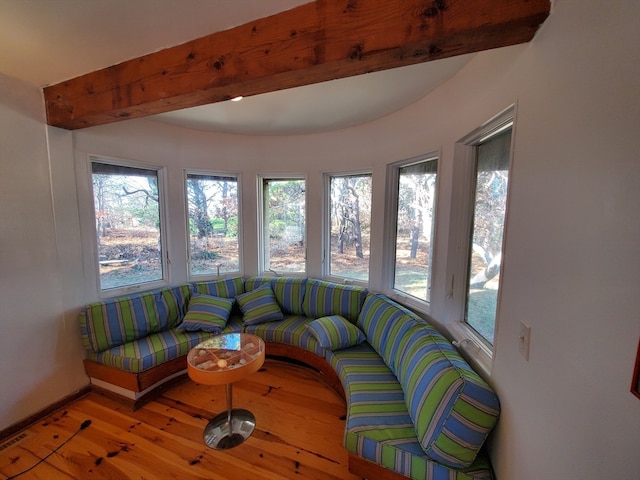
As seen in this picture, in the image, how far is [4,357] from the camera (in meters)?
1.80

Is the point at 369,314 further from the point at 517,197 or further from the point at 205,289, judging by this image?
the point at 205,289

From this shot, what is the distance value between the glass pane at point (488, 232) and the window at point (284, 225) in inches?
77.7

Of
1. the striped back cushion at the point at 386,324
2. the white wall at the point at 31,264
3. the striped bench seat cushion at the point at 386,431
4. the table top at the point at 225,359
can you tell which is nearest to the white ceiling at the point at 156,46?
the white wall at the point at 31,264

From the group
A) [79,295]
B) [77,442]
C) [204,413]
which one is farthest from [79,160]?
[204,413]

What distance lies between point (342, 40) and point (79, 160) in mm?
2465

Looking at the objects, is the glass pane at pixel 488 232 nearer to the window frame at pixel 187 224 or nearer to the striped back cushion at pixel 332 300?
the striped back cushion at pixel 332 300

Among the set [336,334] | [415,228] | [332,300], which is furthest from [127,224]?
[415,228]

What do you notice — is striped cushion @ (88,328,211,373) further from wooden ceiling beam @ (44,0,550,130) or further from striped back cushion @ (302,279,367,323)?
wooden ceiling beam @ (44,0,550,130)

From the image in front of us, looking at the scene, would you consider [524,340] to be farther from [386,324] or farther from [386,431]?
[386,324]

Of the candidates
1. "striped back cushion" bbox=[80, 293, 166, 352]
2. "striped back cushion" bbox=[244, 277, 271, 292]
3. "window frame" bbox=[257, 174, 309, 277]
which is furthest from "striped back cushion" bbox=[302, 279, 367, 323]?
"striped back cushion" bbox=[80, 293, 166, 352]

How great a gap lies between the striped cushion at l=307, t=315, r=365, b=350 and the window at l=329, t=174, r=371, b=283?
0.74 meters

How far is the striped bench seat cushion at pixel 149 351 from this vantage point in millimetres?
2061

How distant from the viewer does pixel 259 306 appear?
2.80 meters

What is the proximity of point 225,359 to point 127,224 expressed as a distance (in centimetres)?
180
